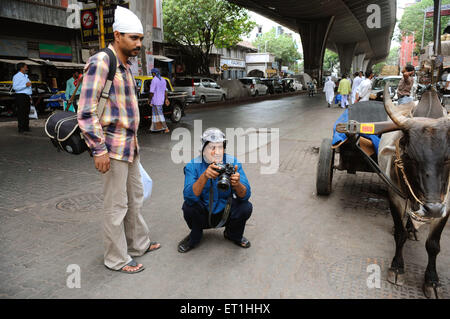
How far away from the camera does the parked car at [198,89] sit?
861 inches

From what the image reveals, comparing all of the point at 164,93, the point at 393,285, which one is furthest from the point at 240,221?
the point at 164,93

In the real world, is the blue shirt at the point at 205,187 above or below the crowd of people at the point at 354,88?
below

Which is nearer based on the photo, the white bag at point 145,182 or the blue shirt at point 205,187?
the blue shirt at point 205,187

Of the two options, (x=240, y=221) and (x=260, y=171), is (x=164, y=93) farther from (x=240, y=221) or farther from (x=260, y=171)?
(x=240, y=221)

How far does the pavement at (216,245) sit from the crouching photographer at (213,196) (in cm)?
18

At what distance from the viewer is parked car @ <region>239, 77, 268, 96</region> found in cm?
2995

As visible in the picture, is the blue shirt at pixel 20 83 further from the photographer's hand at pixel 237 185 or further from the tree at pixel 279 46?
the tree at pixel 279 46

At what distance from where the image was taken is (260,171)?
263 inches

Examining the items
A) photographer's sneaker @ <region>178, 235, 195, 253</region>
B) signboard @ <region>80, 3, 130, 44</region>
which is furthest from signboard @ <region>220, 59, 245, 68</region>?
photographer's sneaker @ <region>178, 235, 195, 253</region>

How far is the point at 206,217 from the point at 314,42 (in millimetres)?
47975

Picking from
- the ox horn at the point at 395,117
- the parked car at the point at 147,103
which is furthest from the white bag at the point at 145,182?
the parked car at the point at 147,103

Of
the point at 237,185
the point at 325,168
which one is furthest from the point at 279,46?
the point at 237,185

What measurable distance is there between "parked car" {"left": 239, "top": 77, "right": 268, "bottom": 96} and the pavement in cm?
2403

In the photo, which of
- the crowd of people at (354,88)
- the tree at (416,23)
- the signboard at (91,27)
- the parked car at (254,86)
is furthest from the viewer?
the tree at (416,23)
